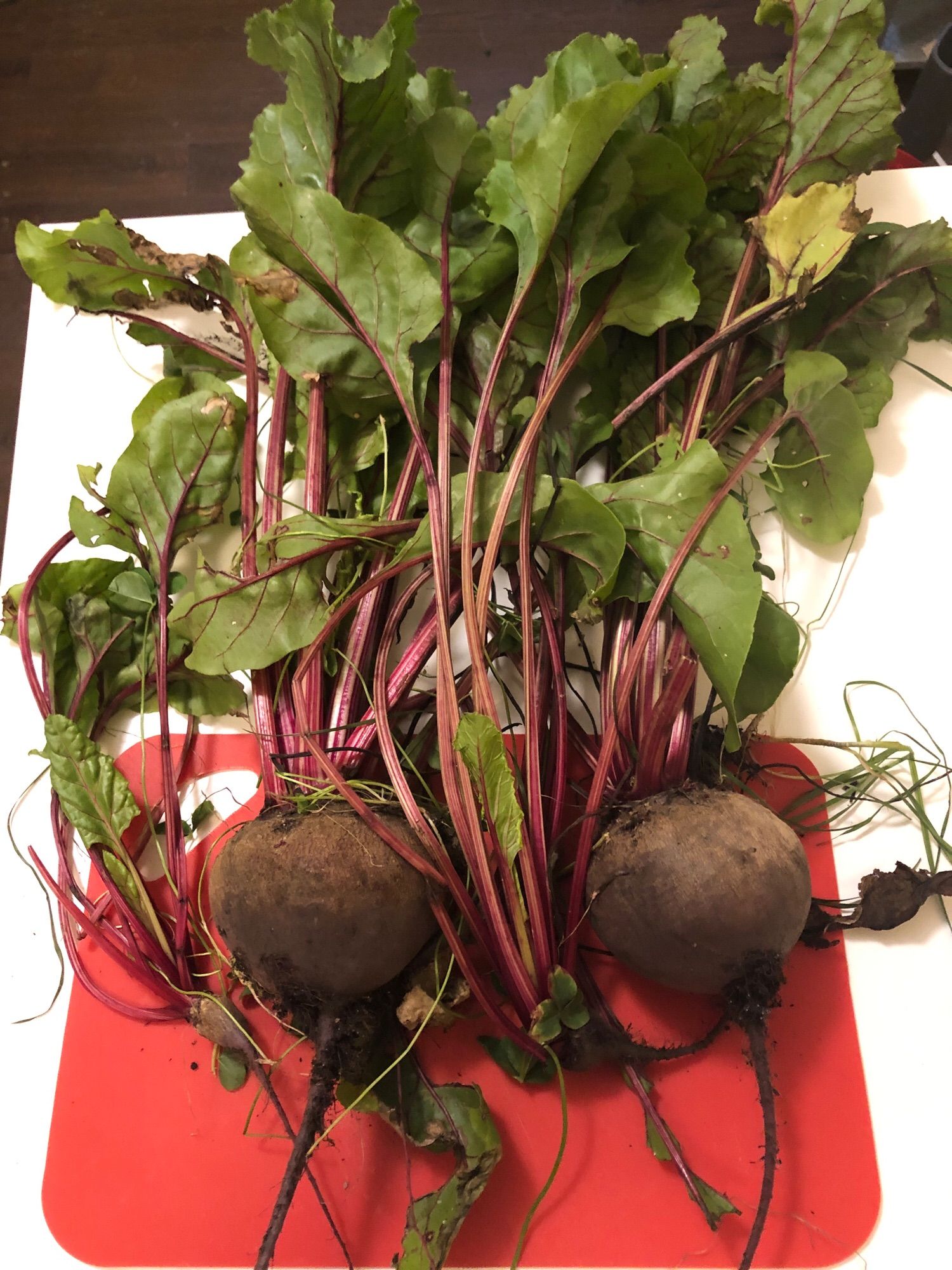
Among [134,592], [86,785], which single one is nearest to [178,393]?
[134,592]

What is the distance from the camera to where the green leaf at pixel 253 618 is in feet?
3.05

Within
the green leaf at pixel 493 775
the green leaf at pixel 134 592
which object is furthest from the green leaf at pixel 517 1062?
the green leaf at pixel 134 592

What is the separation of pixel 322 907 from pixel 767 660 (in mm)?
537

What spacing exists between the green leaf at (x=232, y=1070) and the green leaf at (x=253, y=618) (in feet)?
1.47

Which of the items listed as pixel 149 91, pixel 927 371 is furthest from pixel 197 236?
pixel 927 371

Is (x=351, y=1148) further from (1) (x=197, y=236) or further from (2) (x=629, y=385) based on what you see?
(1) (x=197, y=236)

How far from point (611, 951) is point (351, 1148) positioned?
368 millimetres

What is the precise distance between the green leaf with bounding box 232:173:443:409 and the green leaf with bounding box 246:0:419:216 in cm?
9

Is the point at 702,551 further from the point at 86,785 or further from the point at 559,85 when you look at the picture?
the point at 86,785

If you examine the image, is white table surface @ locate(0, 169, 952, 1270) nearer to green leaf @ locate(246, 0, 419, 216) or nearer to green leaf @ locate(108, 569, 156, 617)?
green leaf @ locate(108, 569, 156, 617)

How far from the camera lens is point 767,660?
0.92 m

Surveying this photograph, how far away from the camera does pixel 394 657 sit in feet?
3.57

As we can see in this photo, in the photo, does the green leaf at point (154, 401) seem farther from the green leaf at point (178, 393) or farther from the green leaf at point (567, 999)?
the green leaf at point (567, 999)

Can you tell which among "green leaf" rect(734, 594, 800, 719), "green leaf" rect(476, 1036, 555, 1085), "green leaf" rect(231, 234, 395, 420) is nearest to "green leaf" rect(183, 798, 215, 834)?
"green leaf" rect(476, 1036, 555, 1085)
